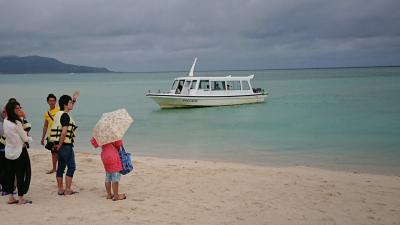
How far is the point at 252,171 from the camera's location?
9.13 metres

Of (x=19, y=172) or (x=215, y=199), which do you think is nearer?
(x=19, y=172)

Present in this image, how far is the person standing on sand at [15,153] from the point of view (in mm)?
5707

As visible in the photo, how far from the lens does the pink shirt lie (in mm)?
6051

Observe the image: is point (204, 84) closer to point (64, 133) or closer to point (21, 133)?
point (64, 133)

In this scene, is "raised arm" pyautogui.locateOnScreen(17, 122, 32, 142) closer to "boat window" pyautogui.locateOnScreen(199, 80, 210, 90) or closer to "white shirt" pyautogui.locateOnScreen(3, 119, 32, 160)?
"white shirt" pyautogui.locateOnScreen(3, 119, 32, 160)

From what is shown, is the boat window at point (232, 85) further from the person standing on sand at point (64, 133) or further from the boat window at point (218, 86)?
the person standing on sand at point (64, 133)

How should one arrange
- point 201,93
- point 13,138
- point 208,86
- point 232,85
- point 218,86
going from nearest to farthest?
point 13,138
point 201,93
point 208,86
point 218,86
point 232,85

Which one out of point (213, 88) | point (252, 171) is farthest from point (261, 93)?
point (252, 171)

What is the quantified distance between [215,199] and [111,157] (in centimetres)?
173

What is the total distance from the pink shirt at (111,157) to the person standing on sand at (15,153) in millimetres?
1021

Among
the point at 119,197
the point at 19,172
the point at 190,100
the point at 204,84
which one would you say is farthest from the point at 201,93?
the point at 19,172

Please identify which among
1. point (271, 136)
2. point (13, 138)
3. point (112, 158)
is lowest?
point (271, 136)

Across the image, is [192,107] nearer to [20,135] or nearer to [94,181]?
[94,181]

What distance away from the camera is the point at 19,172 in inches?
235
